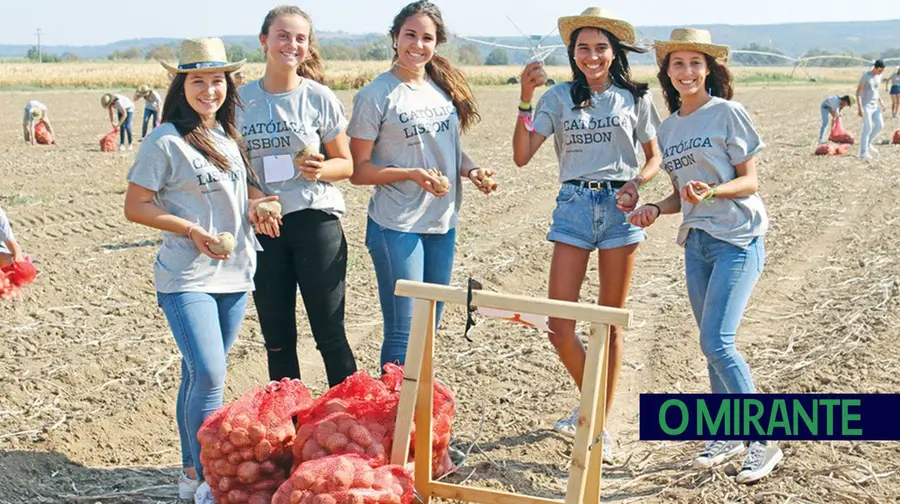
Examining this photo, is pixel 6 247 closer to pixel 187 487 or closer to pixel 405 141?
pixel 187 487

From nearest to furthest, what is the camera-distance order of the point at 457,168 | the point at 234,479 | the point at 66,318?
the point at 234,479, the point at 457,168, the point at 66,318

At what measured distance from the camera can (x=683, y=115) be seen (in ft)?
14.4

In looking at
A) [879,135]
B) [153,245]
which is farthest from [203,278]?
[879,135]

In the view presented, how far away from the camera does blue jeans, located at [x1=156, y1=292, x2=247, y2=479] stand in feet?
12.7

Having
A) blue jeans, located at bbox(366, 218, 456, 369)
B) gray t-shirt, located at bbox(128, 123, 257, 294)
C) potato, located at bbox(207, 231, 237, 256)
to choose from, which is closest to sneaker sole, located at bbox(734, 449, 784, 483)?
blue jeans, located at bbox(366, 218, 456, 369)

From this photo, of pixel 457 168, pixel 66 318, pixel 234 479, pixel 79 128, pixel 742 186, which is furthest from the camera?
pixel 79 128

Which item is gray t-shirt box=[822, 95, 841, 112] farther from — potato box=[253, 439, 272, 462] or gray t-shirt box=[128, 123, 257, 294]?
potato box=[253, 439, 272, 462]

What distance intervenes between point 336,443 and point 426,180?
121 cm

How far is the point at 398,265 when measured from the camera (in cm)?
439

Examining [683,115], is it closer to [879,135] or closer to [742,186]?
[742,186]

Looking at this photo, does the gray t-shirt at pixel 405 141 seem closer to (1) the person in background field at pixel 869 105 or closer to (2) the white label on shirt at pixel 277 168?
(2) the white label on shirt at pixel 277 168

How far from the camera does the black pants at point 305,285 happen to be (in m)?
4.33

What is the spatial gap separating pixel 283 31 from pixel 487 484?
2.07m

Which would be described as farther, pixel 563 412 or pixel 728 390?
pixel 563 412
